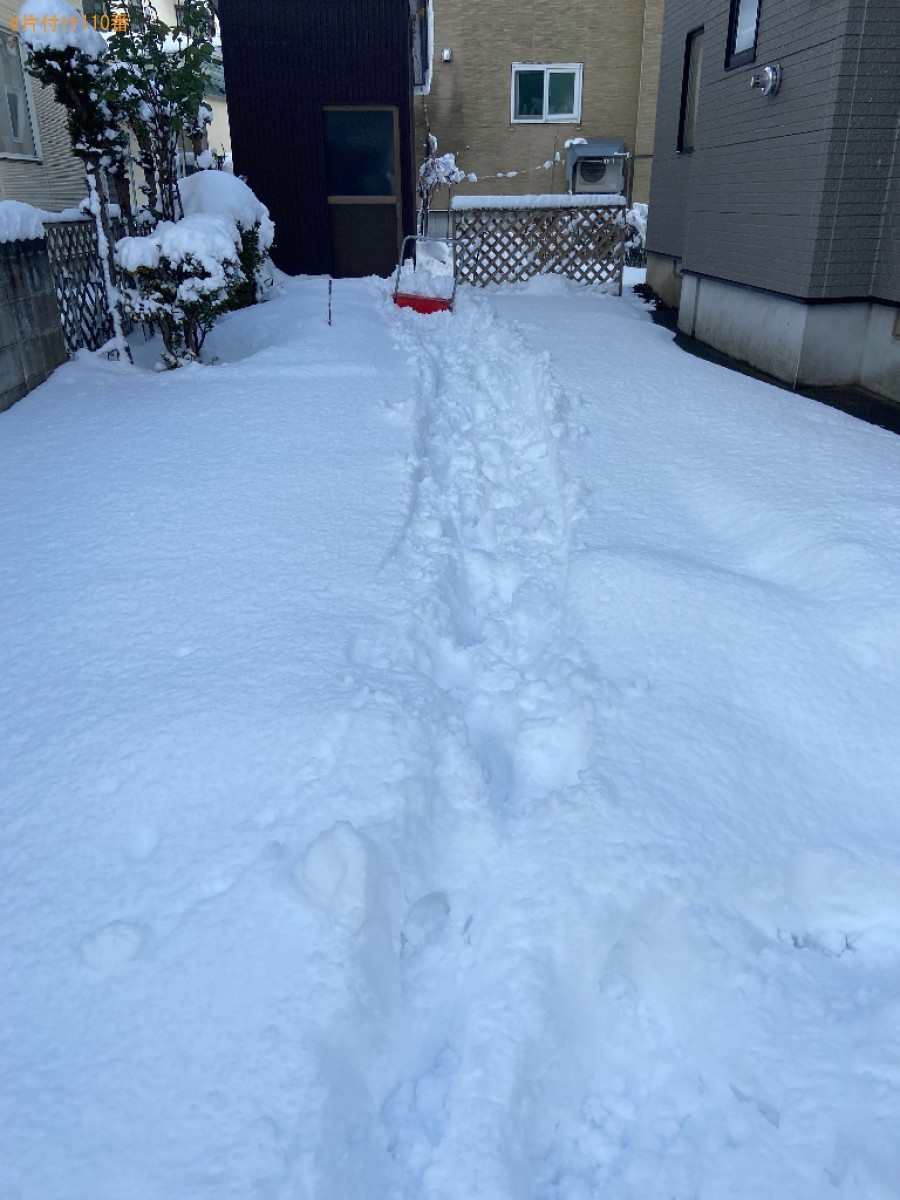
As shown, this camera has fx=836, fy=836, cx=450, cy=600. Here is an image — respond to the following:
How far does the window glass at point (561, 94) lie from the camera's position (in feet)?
55.3

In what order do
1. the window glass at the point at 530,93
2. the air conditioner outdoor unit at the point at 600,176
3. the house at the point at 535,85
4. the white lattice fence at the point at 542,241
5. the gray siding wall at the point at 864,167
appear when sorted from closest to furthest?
1. the gray siding wall at the point at 864,167
2. the white lattice fence at the point at 542,241
3. the house at the point at 535,85
4. the window glass at the point at 530,93
5. the air conditioner outdoor unit at the point at 600,176

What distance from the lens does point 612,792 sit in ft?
7.79

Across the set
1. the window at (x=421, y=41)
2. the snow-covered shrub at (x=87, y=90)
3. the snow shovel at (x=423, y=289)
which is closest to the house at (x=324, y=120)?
the window at (x=421, y=41)

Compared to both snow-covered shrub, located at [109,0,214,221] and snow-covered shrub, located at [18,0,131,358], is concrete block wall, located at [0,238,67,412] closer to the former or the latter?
snow-covered shrub, located at [18,0,131,358]

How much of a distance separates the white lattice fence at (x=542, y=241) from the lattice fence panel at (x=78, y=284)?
5.67 m

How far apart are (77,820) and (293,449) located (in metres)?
2.91

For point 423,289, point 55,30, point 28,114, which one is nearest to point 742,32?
point 423,289

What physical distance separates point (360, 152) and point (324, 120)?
25.3 inches

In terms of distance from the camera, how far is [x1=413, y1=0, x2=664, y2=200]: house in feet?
53.9

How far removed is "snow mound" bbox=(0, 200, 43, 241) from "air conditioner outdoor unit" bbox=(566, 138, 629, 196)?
13.6 meters

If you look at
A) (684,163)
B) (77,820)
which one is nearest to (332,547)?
(77,820)

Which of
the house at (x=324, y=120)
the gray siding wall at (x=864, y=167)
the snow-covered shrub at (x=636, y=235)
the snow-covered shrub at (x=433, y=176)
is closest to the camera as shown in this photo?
the gray siding wall at (x=864, y=167)

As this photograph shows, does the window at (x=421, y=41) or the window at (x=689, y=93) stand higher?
the window at (x=421, y=41)

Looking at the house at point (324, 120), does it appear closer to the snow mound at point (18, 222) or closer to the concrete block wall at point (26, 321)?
the snow mound at point (18, 222)
